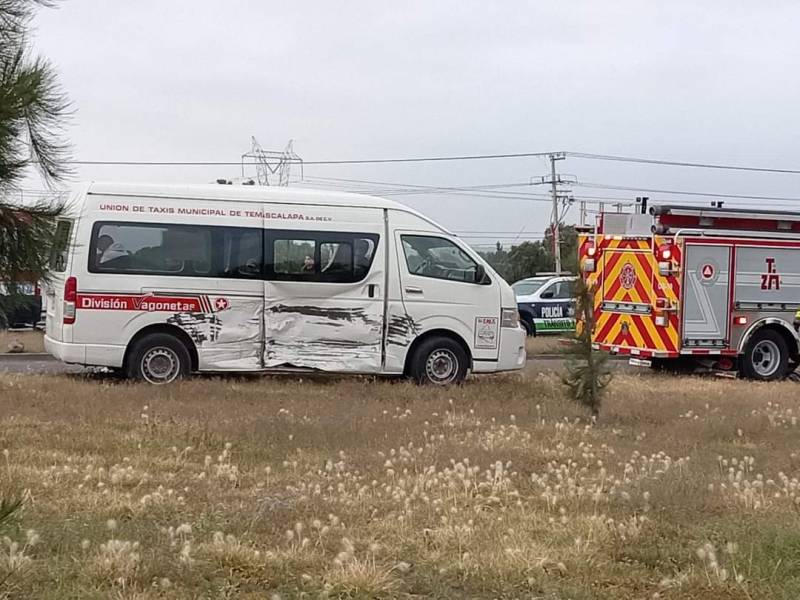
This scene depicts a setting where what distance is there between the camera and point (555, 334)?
23.7 meters

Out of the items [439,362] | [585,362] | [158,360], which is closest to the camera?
[585,362]

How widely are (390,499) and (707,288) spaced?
402 inches

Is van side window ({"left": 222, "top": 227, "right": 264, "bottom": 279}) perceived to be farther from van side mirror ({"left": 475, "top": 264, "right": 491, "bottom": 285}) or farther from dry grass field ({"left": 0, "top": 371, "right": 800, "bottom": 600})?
Answer: van side mirror ({"left": 475, "top": 264, "right": 491, "bottom": 285})

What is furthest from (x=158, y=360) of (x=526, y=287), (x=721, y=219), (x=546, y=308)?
(x=526, y=287)

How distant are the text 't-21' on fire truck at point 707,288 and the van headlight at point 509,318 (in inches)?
96.9

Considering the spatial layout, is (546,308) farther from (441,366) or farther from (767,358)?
(441,366)

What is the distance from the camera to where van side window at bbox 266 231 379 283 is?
12227 millimetres

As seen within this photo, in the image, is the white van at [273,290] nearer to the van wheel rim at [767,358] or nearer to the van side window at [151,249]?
the van side window at [151,249]

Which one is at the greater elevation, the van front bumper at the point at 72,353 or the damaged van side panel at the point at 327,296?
the damaged van side panel at the point at 327,296

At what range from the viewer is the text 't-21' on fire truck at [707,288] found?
49.0ft

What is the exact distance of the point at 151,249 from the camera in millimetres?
11906

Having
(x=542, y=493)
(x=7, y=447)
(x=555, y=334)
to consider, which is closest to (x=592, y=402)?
(x=542, y=493)

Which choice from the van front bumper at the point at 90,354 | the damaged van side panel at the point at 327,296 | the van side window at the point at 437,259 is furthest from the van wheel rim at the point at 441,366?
the van front bumper at the point at 90,354

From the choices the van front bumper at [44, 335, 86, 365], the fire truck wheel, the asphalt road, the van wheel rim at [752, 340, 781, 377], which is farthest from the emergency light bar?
the van front bumper at [44, 335, 86, 365]
